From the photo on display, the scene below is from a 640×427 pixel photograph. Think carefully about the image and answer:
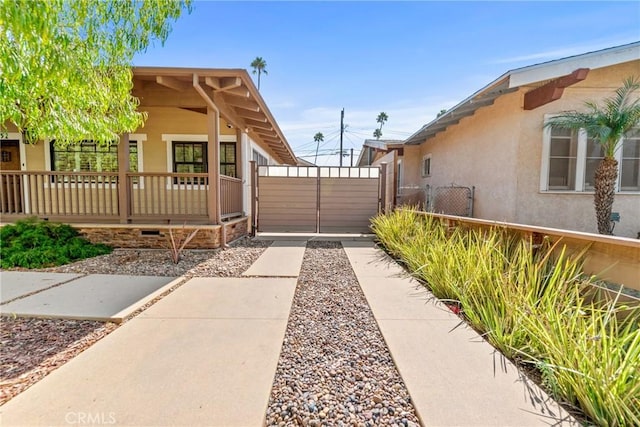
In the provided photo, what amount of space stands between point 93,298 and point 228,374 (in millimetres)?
2597

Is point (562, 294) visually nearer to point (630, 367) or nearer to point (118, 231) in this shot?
point (630, 367)

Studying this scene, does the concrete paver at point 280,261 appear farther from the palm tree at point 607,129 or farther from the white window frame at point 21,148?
the white window frame at point 21,148

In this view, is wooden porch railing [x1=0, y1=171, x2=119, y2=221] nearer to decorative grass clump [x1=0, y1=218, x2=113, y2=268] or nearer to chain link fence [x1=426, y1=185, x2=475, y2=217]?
decorative grass clump [x1=0, y1=218, x2=113, y2=268]

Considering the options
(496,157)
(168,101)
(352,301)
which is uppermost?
(168,101)

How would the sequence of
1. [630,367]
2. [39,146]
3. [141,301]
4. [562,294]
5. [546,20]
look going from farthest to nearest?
[39,146]
[546,20]
[141,301]
[562,294]
[630,367]

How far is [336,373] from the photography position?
7.29 feet

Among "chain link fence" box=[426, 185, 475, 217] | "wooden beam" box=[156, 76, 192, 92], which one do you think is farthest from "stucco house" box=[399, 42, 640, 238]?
"wooden beam" box=[156, 76, 192, 92]

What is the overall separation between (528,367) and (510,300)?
59 centimetres

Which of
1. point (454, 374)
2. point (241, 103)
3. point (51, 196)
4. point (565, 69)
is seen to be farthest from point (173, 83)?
point (565, 69)

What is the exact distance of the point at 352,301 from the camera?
377 centimetres

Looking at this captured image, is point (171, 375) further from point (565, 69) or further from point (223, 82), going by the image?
point (565, 69)


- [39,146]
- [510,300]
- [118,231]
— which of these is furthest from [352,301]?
[39,146]

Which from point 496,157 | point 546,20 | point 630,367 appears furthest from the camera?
point 496,157

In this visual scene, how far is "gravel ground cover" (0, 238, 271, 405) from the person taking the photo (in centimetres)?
219
